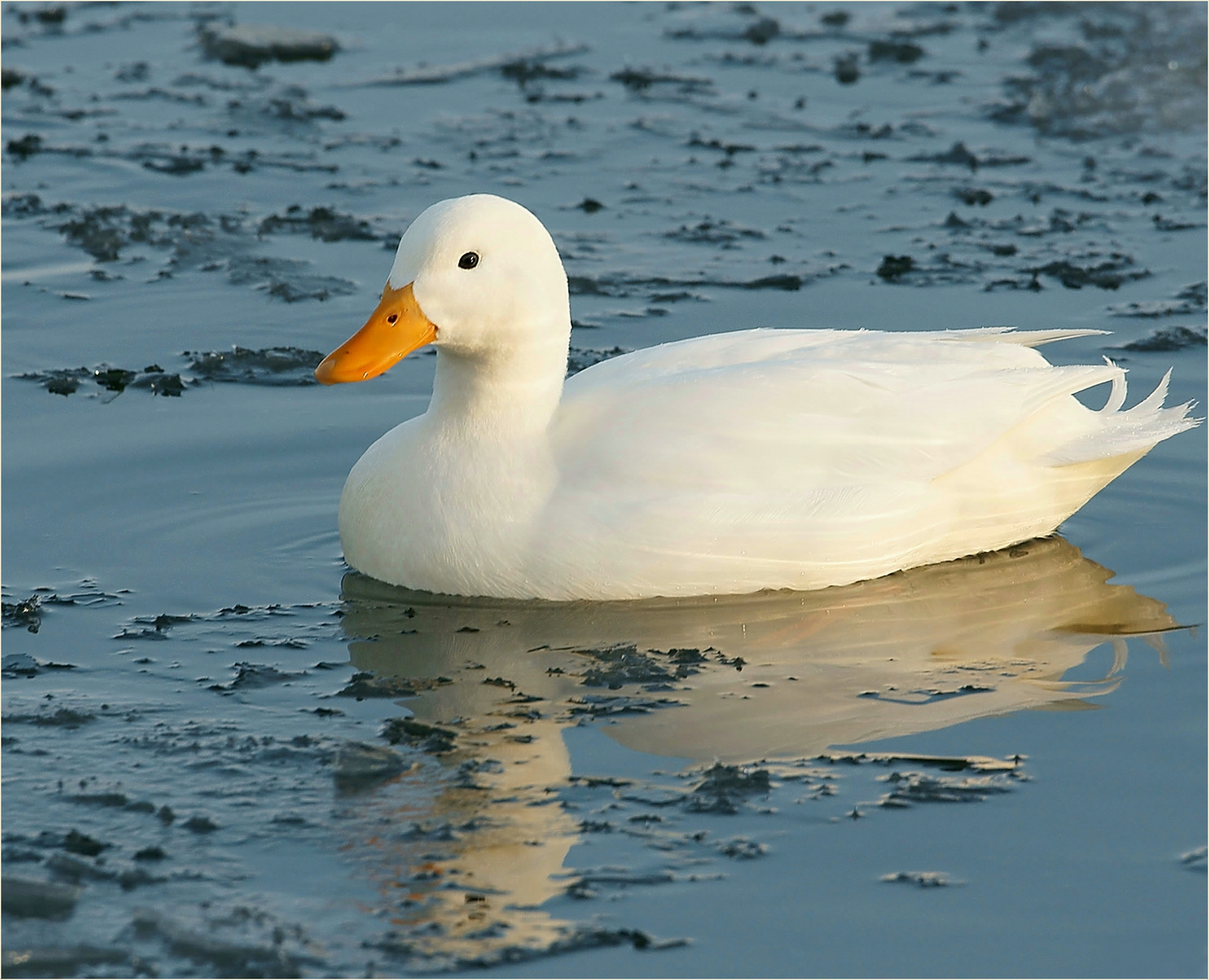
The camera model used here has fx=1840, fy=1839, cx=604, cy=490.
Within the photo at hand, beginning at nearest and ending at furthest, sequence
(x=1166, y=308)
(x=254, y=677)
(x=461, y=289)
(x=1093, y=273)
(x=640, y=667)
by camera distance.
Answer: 1. (x=254, y=677)
2. (x=640, y=667)
3. (x=461, y=289)
4. (x=1166, y=308)
5. (x=1093, y=273)

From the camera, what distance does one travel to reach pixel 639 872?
4.66 metres

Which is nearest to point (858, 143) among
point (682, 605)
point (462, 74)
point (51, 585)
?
point (462, 74)

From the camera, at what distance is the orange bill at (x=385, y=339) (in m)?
6.20

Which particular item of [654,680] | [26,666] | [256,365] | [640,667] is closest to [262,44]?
[256,365]

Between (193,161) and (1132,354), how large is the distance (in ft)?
18.5

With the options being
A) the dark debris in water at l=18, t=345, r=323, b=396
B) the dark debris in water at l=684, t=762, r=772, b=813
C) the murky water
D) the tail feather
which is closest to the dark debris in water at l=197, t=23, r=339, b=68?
the murky water

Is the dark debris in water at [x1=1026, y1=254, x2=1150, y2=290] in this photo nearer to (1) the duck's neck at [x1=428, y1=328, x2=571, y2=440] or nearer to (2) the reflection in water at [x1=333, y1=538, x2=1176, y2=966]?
(2) the reflection in water at [x1=333, y1=538, x2=1176, y2=966]

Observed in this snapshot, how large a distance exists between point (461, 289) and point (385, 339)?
1.02ft

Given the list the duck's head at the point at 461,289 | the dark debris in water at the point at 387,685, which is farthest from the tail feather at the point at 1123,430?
the dark debris in water at the point at 387,685

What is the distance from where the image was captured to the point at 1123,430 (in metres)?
7.00

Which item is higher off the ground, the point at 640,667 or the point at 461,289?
the point at 461,289

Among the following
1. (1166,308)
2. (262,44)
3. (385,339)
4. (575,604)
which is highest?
(262,44)

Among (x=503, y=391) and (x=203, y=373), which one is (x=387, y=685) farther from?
(x=203, y=373)

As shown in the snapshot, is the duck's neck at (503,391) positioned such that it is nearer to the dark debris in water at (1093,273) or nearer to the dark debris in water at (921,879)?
the dark debris in water at (921,879)
